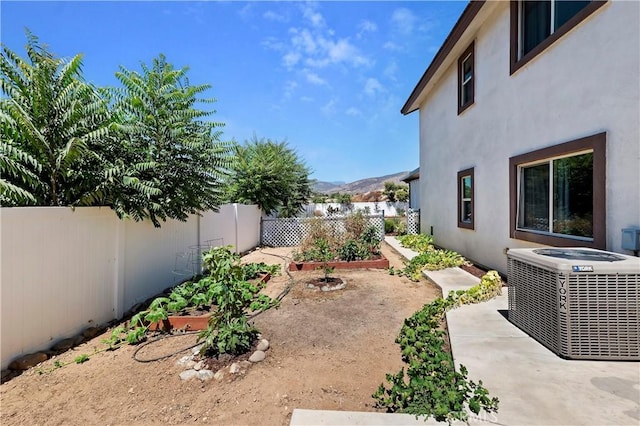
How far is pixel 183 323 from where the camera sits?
4445 millimetres

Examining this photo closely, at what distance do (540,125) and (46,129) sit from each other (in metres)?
7.52

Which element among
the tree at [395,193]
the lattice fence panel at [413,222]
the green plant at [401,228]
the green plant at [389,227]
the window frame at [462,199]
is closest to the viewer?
the window frame at [462,199]

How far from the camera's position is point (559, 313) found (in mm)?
2855

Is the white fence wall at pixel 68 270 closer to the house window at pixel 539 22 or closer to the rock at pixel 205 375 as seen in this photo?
the rock at pixel 205 375

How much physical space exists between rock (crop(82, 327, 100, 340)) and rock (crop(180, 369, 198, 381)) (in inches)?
80.1

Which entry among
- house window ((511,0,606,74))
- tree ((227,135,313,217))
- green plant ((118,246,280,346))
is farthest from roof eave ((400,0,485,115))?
green plant ((118,246,280,346))

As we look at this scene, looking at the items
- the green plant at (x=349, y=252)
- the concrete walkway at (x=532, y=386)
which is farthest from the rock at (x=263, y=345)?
the green plant at (x=349, y=252)

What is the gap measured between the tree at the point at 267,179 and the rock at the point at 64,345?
7.87m

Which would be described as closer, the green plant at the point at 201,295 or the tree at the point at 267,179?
the green plant at the point at 201,295

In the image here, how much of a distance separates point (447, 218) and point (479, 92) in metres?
3.86

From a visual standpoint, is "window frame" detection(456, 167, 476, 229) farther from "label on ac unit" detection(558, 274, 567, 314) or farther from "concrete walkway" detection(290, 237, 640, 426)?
"label on ac unit" detection(558, 274, 567, 314)

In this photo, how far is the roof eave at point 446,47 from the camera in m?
6.46

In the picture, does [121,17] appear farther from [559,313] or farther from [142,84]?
[559,313]

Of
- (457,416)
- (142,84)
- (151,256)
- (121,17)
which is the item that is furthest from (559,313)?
(121,17)
